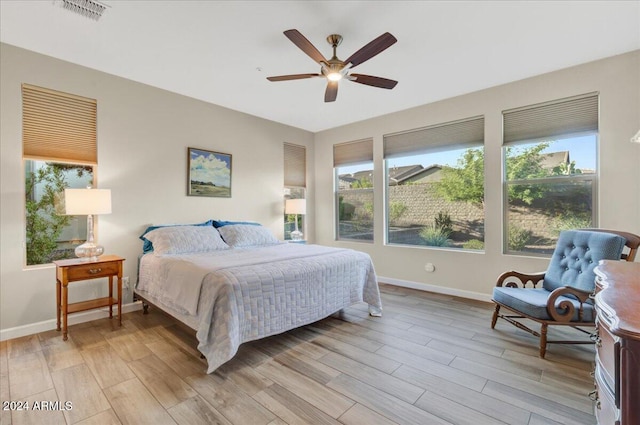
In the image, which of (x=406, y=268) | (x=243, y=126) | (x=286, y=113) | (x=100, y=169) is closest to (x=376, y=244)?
(x=406, y=268)

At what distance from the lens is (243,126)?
4.54 m

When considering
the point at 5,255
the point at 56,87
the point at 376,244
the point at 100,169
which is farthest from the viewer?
the point at 376,244

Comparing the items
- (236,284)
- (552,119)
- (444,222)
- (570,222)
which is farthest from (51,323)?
(552,119)

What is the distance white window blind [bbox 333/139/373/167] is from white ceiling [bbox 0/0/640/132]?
1391mm

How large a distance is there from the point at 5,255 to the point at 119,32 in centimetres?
230

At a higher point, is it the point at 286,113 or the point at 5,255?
the point at 286,113

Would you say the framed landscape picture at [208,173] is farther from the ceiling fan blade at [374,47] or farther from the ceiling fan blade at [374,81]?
the ceiling fan blade at [374,47]

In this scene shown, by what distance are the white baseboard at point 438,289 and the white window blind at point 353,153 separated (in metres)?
2.02

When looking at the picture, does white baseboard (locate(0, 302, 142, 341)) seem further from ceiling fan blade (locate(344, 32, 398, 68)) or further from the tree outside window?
ceiling fan blade (locate(344, 32, 398, 68))

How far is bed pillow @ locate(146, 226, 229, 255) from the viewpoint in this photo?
313 cm

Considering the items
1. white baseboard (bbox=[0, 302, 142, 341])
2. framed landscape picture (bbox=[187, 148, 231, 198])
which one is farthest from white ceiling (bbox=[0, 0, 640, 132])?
white baseboard (bbox=[0, 302, 142, 341])

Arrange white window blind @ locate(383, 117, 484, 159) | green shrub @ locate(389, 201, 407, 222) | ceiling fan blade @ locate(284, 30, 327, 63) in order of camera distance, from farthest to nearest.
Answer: green shrub @ locate(389, 201, 407, 222) < white window blind @ locate(383, 117, 484, 159) < ceiling fan blade @ locate(284, 30, 327, 63)

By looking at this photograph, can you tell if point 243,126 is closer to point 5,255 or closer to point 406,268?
point 5,255

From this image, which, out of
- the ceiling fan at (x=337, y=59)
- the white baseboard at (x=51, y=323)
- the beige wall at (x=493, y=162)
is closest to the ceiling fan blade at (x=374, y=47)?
the ceiling fan at (x=337, y=59)
